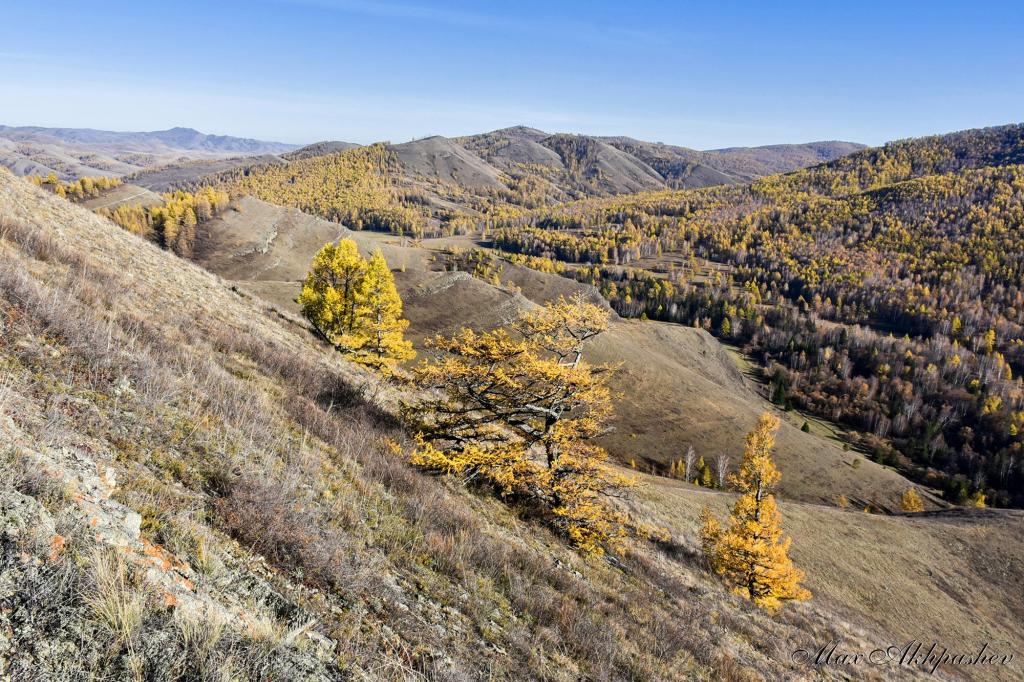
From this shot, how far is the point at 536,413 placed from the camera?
58.9 ft

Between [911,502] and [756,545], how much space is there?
7995 centimetres

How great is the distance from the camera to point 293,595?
226 inches

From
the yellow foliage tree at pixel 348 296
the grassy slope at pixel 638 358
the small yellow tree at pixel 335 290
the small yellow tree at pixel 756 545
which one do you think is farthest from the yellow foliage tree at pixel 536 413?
the grassy slope at pixel 638 358

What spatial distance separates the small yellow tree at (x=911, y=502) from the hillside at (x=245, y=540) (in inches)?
3350

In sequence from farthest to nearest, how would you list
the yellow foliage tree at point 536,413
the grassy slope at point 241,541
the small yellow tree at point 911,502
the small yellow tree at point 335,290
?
the small yellow tree at point 911,502, the small yellow tree at point 335,290, the yellow foliage tree at point 536,413, the grassy slope at point 241,541

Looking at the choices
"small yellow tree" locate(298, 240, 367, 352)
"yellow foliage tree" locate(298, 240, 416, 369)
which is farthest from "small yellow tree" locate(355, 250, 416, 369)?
"small yellow tree" locate(298, 240, 367, 352)

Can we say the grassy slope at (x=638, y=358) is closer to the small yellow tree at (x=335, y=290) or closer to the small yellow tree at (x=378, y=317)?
the small yellow tree at (x=378, y=317)

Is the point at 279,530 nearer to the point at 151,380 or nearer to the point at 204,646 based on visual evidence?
the point at 204,646

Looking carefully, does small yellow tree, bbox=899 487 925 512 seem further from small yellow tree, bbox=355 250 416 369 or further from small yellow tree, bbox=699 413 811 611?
small yellow tree, bbox=355 250 416 369

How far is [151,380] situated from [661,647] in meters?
11.7

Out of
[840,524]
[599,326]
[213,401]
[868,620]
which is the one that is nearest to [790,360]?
[840,524]

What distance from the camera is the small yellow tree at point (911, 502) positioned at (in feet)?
270

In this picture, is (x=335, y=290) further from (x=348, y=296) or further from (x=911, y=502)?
(x=911, y=502)

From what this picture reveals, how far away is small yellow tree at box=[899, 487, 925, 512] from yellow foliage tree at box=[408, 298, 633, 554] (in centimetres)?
9285
